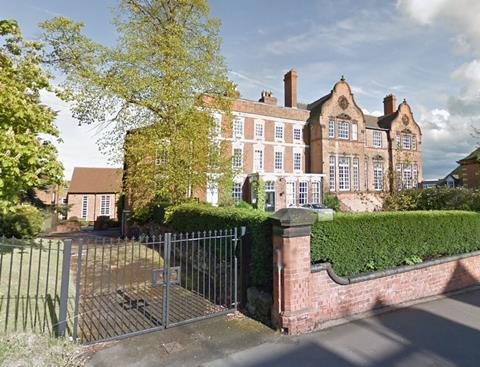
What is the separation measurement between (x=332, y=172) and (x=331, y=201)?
150 inches

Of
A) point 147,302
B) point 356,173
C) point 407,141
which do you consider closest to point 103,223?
point 147,302

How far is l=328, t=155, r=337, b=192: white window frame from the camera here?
3162cm

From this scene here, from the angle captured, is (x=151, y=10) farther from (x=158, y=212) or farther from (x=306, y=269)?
(x=306, y=269)

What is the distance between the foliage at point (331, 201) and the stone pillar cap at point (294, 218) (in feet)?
83.3

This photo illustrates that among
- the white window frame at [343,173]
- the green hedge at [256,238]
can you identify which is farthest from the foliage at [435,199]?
the white window frame at [343,173]

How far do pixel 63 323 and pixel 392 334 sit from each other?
5.70 metres

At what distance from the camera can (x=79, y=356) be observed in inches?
165

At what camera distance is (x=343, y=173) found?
3284 centimetres

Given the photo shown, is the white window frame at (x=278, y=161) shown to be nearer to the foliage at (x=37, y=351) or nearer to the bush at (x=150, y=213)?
the bush at (x=150, y=213)

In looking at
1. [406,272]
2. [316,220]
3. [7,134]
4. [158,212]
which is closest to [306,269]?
[316,220]

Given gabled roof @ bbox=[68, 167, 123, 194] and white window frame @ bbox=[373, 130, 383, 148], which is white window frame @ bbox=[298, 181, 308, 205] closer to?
white window frame @ bbox=[373, 130, 383, 148]

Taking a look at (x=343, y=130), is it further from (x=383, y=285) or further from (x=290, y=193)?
(x=383, y=285)

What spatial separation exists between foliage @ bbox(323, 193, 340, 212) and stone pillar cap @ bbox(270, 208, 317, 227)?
25.4 metres

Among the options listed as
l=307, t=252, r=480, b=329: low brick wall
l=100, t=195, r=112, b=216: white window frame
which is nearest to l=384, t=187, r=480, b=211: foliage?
l=307, t=252, r=480, b=329: low brick wall
